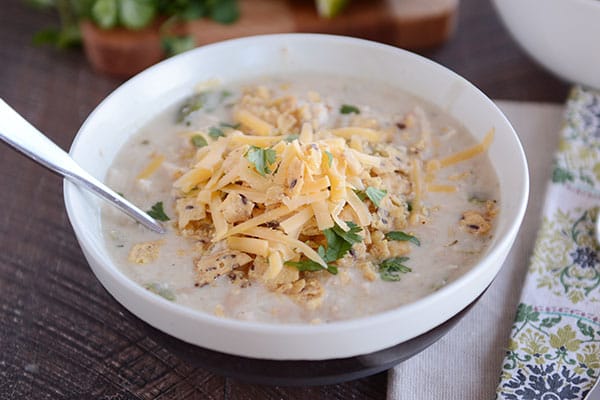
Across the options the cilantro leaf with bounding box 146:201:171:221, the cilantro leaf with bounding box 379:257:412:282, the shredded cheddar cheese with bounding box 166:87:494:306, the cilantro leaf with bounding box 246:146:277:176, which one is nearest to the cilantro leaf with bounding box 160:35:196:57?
the shredded cheddar cheese with bounding box 166:87:494:306

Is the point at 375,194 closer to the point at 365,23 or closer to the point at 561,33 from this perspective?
the point at 561,33

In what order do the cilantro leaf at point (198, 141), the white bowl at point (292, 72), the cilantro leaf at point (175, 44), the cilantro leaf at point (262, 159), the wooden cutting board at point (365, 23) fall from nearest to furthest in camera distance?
the white bowl at point (292, 72) → the cilantro leaf at point (262, 159) → the cilantro leaf at point (198, 141) → the cilantro leaf at point (175, 44) → the wooden cutting board at point (365, 23)

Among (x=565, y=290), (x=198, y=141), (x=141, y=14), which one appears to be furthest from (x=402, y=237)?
(x=141, y=14)

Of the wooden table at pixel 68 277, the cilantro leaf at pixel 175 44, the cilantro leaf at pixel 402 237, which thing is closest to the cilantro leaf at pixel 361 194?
the cilantro leaf at pixel 402 237

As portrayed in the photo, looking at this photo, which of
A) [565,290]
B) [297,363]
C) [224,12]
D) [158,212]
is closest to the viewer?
[297,363]

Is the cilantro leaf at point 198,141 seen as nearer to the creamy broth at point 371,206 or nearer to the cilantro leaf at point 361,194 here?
the creamy broth at point 371,206

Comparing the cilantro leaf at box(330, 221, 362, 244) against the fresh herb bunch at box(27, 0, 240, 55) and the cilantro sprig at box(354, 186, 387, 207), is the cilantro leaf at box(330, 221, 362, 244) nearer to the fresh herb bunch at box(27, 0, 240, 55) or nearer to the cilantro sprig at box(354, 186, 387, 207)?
the cilantro sprig at box(354, 186, 387, 207)
